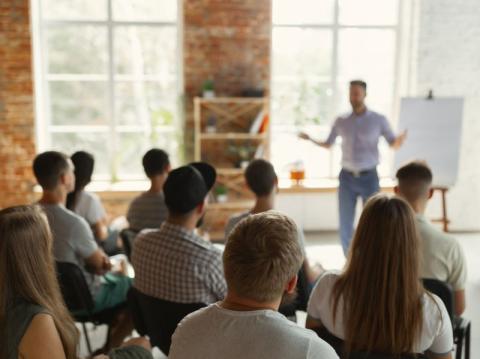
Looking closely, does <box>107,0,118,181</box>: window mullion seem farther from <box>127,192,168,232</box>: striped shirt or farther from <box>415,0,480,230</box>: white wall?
<box>415,0,480,230</box>: white wall

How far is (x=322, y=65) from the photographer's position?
746cm

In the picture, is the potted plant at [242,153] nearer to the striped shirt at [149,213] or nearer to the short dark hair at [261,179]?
the striped shirt at [149,213]

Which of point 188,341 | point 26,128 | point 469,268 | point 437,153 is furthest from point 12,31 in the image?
point 188,341

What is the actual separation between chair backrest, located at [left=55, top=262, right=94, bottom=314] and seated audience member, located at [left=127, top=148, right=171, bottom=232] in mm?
798

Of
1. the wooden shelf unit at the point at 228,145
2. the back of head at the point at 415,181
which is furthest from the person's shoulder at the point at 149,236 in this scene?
the wooden shelf unit at the point at 228,145

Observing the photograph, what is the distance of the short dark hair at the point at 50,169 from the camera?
3334 millimetres

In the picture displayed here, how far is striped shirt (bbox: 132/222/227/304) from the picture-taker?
2656 millimetres

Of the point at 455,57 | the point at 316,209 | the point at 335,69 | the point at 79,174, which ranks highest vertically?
the point at 455,57

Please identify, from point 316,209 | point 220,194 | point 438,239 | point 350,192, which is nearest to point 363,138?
point 350,192

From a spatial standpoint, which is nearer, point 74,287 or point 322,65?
point 74,287

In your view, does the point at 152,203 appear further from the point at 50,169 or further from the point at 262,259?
the point at 262,259

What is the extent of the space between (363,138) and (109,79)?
125 inches

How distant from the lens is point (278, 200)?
713 centimetres

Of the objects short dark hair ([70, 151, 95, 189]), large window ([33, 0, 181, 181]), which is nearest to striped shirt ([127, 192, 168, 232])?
short dark hair ([70, 151, 95, 189])
